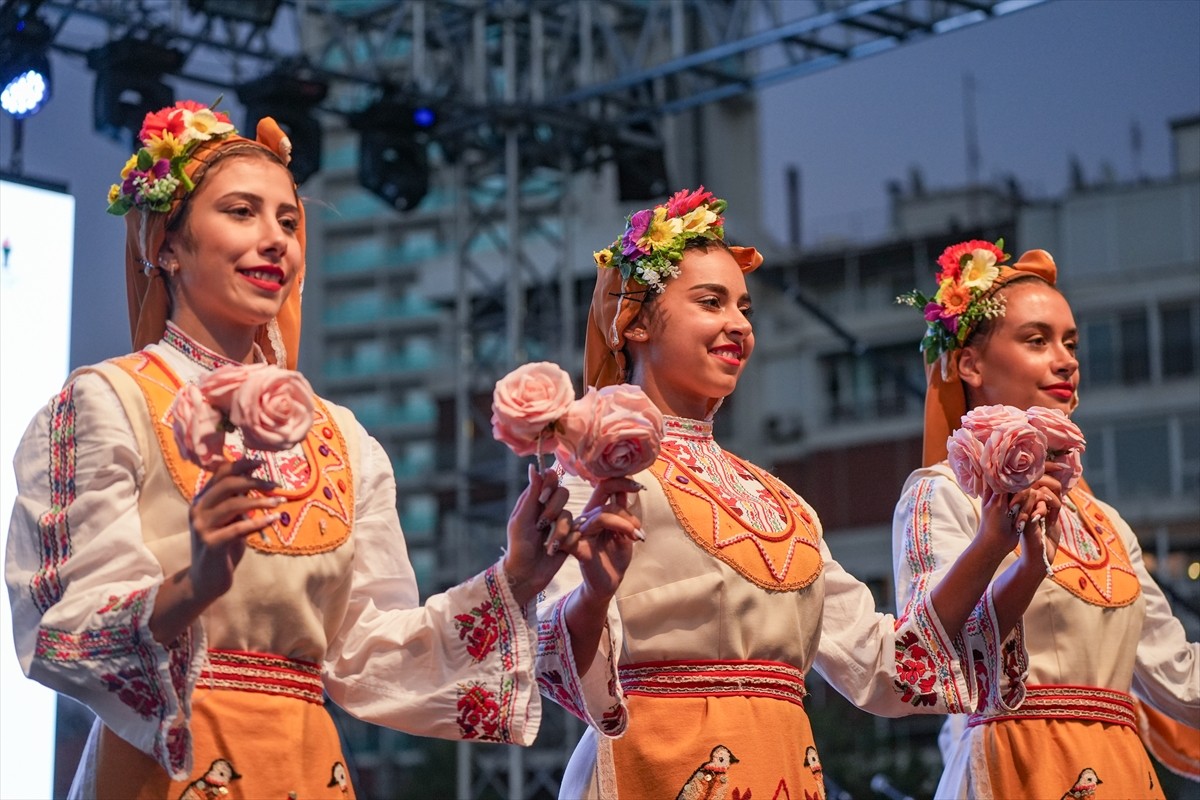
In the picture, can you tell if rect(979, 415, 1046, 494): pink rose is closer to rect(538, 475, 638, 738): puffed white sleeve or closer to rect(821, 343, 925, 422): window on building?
rect(538, 475, 638, 738): puffed white sleeve

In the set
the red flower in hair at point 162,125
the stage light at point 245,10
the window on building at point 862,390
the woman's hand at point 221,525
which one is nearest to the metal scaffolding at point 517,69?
the stage light at point 245,10

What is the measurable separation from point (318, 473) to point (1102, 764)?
1721 millimetres

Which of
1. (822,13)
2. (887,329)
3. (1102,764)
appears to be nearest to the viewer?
(1102,764)

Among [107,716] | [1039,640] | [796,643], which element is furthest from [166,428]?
[1039,640]

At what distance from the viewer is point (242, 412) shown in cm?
230

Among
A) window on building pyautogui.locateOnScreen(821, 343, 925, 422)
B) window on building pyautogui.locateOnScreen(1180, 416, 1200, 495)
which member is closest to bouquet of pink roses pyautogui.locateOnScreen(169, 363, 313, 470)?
window on building pyautogui.locateOnScreen(1180, 416, 1200, 495)

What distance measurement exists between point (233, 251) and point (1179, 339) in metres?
21.0

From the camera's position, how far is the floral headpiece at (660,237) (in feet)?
11.0

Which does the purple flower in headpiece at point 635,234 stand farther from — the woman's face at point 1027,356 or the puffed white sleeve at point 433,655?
the woman's face at point 1027,356

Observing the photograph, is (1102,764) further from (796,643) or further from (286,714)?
(286,714)

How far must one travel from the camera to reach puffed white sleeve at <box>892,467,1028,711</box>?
11.0ft

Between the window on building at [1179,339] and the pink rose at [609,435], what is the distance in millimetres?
20748

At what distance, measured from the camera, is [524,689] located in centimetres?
267

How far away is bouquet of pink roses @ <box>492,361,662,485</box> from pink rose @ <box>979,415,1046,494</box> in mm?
796
